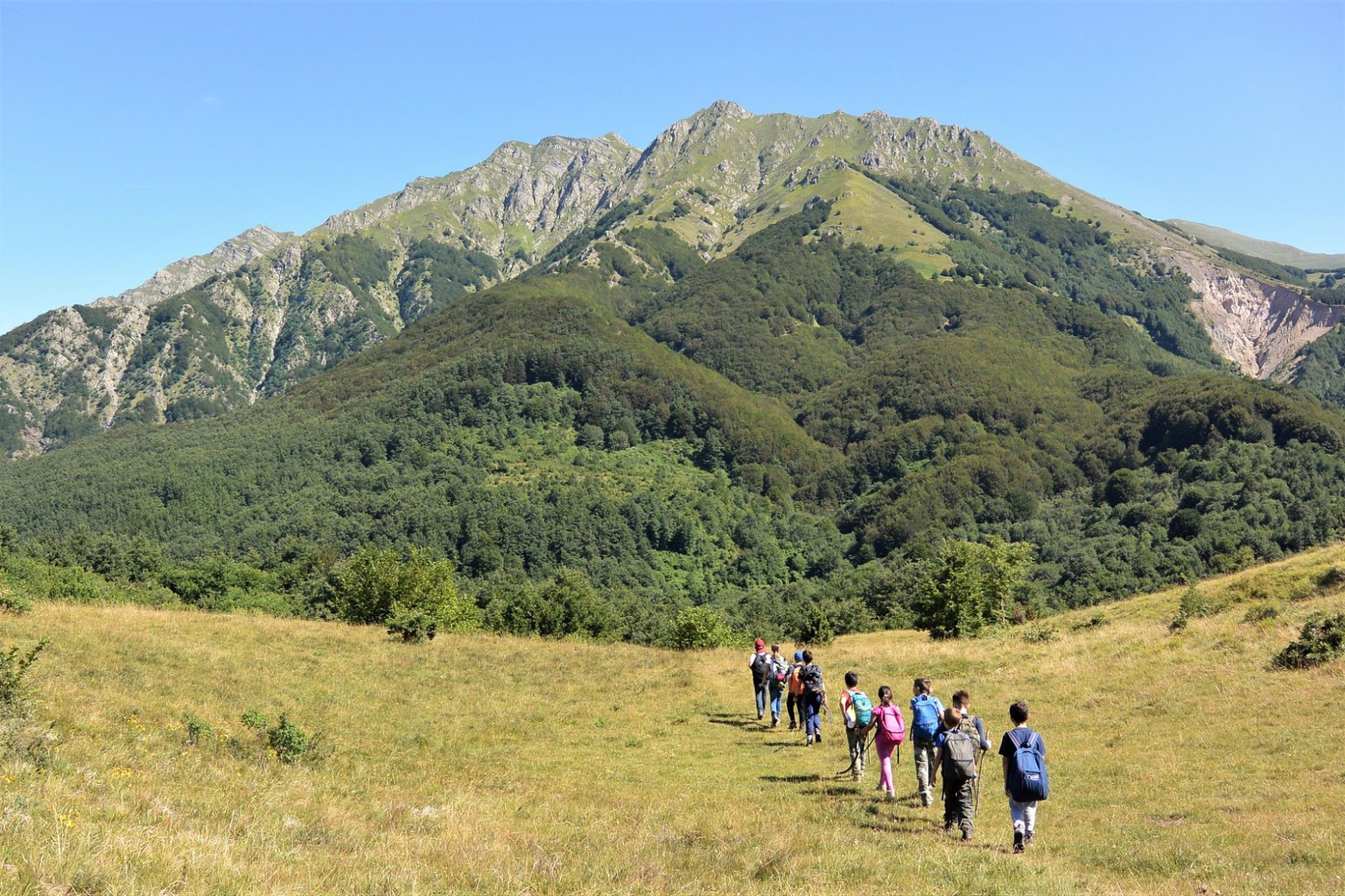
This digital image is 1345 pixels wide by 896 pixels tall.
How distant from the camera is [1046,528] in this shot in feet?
601

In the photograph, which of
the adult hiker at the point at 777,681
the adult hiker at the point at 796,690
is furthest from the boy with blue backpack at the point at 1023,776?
the adult hiker at the point at 777,681

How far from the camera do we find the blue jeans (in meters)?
21.6

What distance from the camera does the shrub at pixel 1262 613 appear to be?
26.5 metres

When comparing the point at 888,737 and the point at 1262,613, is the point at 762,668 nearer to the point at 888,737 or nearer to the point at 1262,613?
the point at 888,737

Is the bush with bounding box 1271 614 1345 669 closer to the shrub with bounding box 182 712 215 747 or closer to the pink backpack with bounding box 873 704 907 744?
the pink backpack with bounding box 873 704 907 744

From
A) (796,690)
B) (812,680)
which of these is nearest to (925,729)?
(812,680)

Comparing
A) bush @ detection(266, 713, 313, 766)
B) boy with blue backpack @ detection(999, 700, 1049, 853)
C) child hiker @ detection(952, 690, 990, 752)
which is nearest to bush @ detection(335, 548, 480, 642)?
bush @ detection(266, 713, 313, 766)

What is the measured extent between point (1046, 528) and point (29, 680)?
635ft

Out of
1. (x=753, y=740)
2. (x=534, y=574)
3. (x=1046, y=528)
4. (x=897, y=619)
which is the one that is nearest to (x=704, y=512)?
(x=534, y=574)

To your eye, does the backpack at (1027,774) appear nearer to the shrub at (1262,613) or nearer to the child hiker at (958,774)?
the child hiker at (958,774)

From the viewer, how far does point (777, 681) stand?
24203mm

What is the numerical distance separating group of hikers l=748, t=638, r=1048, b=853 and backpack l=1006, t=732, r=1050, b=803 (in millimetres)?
10

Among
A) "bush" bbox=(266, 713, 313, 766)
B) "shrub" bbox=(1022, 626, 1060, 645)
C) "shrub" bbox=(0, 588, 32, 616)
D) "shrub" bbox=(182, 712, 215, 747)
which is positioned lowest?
"shrub" bbox=(1022, 626, 1060, 645)

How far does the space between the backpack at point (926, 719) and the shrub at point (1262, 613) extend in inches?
711
